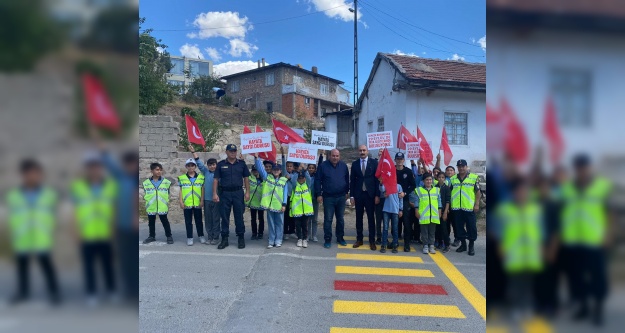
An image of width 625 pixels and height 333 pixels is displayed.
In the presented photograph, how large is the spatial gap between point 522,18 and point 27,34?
1.14 m

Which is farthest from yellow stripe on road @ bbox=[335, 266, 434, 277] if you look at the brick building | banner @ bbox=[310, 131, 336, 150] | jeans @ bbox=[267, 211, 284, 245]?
the brick building

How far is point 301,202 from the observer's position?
790 centimetres

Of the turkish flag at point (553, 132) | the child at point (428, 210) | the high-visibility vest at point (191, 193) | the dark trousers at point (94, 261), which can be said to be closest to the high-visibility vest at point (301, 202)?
the high-visibility vest at point (191, 193)

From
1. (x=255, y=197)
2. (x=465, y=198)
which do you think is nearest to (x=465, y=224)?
(x=465, y=198)

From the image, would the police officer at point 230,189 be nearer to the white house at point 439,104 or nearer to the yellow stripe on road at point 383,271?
the yellow stripe on road at point 383,271

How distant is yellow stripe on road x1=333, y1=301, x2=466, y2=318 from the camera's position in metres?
4.75

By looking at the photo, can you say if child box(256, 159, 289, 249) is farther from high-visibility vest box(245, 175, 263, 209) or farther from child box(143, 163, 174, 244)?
child box(143, 163, 174, 244)

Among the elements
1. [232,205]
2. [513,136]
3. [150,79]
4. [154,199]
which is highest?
[150,79]

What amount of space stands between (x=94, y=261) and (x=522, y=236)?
1.03 meters

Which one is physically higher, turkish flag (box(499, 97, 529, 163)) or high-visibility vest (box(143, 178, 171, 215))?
turkish flag (box(499, 97, 529, 163))

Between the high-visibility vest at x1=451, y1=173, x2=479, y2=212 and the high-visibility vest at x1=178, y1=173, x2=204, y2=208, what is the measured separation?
4.56m

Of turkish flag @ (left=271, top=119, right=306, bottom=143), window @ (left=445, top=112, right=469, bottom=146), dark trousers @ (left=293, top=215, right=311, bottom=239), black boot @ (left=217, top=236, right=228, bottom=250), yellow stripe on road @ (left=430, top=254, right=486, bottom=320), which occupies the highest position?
window @ (left=445, top=112, right=469, bottom=146)

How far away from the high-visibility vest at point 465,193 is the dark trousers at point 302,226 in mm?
2625

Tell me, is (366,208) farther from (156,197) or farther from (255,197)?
(156,197)
